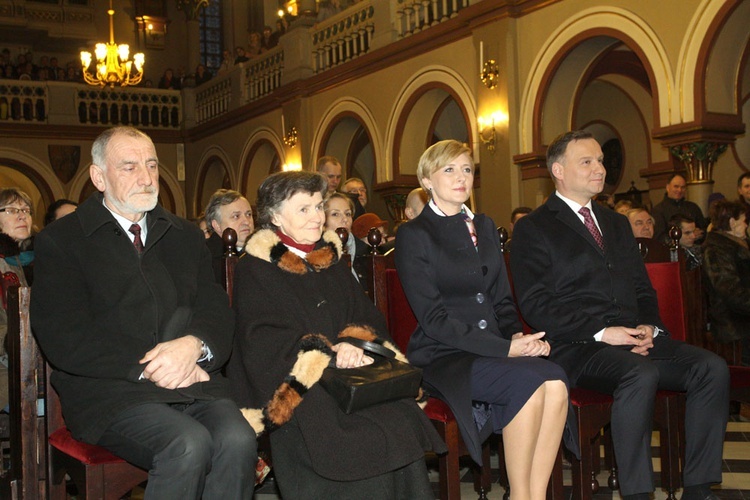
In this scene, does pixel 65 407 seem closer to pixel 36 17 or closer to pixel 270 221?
Result: pixel 270 221

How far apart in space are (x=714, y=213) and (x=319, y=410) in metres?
3.83

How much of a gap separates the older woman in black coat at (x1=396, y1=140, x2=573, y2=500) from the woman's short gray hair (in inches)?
18.8

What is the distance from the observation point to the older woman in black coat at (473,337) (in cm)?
320

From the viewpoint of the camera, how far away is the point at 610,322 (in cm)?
378

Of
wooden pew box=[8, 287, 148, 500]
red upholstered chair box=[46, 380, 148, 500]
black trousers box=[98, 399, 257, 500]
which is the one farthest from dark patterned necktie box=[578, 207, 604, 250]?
wooden pew box=[8, 287, 148, 500]

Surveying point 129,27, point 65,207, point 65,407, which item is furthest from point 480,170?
point 129,27

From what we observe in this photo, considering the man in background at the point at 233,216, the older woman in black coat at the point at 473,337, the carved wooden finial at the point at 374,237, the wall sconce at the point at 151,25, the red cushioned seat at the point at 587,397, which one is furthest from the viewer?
the wall sconce at the point at 151,25

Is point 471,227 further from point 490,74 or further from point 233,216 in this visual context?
point 490,74

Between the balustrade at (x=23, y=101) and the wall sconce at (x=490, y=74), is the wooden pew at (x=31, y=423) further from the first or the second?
the balustrade at (x=23, y=101)

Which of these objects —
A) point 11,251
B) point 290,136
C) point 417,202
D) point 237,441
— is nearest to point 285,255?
point 237,441

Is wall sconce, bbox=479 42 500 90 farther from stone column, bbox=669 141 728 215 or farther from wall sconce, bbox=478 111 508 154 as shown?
stone column, bbox=669 141 728 215

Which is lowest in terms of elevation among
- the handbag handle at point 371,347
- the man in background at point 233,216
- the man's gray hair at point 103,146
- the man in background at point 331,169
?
the handbag handle at point 371,347

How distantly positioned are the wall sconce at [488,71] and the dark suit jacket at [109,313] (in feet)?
24.1

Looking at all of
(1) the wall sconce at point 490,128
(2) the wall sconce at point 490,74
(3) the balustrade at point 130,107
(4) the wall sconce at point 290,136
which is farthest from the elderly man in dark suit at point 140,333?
(3) the balustrade at point 130,107
